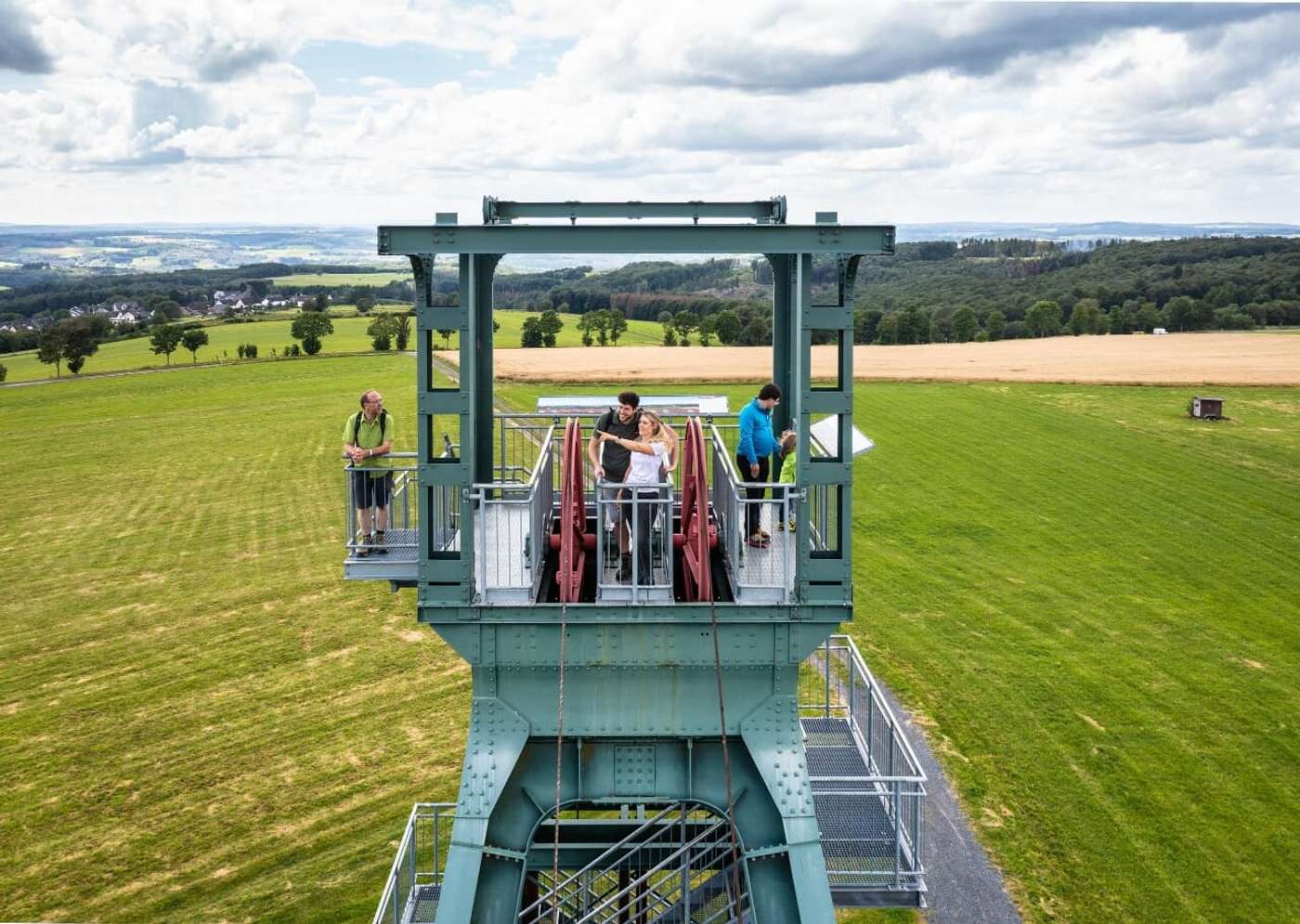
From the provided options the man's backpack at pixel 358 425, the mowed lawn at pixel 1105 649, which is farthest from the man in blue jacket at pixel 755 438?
the mowed lawn at pixel 1105 649

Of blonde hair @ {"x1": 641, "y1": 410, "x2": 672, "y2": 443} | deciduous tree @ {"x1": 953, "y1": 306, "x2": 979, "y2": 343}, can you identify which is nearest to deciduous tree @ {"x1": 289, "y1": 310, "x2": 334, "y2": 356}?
deciduous tree @ {"x1": 953, "y1": 306, "x2": 979, "y2": 343}

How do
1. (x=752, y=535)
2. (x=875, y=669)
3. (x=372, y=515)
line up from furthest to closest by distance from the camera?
(x=875, y=669) → (x=372, y=515) → (x=752, y=535)

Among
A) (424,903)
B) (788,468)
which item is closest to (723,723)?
(788,468)

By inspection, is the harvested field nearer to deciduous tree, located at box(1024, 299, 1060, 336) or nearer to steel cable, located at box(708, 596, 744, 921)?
deciduous tree, located at box(1024, 299, 1060, 336)

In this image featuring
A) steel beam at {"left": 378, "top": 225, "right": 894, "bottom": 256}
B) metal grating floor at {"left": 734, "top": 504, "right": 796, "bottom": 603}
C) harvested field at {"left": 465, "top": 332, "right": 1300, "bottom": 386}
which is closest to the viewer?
steel beam at {"left": 378, "top": 225, "right": 894, "bottom": 256}

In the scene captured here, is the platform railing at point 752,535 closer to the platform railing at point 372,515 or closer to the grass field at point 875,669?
the platform railing at point 372,515

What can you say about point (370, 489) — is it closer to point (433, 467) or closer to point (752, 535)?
point (433, 467)
